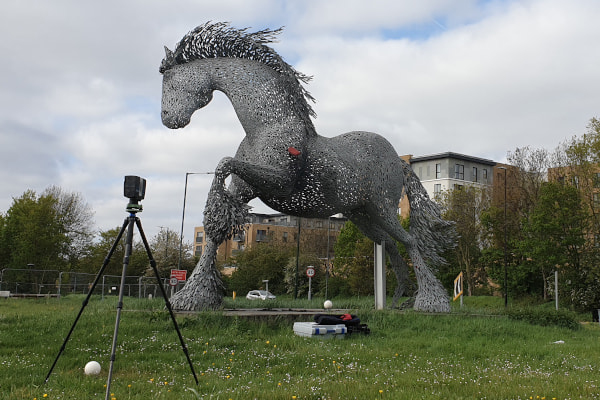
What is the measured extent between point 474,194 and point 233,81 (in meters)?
29.2

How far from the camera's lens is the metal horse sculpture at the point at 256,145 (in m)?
9.54

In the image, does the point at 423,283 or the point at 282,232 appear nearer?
the point at 423,283

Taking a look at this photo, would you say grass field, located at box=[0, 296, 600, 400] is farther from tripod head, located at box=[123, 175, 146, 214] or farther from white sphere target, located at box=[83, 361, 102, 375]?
tripod head, located at box=[123, 175, 146, 214]

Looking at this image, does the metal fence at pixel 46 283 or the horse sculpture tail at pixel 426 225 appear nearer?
the horse sculpture tail at pixel 426 225

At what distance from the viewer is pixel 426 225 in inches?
528

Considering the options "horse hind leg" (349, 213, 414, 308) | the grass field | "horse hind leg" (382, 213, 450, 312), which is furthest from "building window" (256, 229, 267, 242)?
the grass field

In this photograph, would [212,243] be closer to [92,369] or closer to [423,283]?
[92,369]

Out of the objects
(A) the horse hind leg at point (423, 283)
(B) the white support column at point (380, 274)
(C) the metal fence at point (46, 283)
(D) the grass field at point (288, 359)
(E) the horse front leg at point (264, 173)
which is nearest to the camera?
(D) the grass field at point (288, 359)

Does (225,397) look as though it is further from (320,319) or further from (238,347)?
(320,319)

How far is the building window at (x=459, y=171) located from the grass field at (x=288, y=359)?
141ft

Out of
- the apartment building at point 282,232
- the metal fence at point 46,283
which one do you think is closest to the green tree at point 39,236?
the metal fence at point 46,283

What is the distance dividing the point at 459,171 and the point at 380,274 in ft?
138

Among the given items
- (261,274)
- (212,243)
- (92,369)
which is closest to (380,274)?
(212,243)

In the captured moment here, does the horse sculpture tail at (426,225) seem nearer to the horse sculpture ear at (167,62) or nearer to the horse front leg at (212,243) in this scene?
the horse front leg at (212,243)
